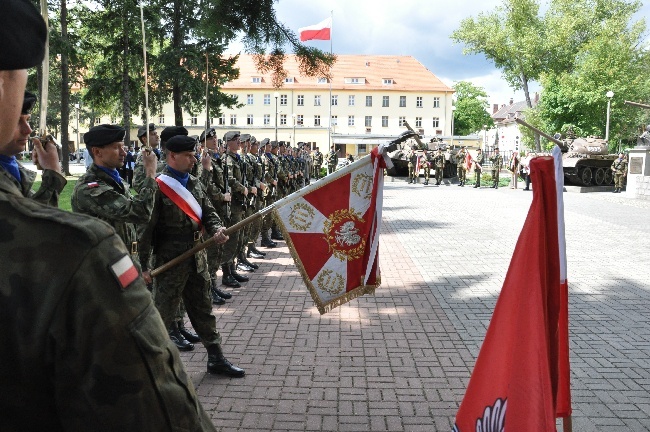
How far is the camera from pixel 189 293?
4980 millimetres

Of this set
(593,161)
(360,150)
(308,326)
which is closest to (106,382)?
(308,326)

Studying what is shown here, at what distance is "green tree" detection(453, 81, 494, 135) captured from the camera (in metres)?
94.6

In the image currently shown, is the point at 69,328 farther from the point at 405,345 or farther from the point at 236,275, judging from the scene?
the point at 236,275

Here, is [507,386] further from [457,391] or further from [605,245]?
[605,245]

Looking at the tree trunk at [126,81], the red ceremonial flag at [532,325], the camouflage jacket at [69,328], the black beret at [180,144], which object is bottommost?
the red ceremonial flag at [532,325]

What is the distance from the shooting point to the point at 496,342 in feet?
9.08

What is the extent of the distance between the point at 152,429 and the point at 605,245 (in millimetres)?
12571

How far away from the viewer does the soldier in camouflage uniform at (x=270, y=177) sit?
12078 millimetres

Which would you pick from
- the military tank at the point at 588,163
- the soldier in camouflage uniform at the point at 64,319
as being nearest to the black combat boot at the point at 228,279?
the soldier in camouflage uniform at the point at 64,319

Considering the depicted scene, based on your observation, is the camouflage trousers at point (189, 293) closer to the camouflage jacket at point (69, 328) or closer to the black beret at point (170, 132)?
the black beret at point (170, 132)

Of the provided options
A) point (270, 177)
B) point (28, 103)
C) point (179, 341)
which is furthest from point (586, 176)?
point (28, 103)

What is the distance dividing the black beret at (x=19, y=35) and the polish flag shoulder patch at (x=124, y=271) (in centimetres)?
37

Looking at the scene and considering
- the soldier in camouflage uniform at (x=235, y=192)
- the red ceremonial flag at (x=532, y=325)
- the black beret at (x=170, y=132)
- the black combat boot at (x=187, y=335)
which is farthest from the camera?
the soldier in camouflage uniform at (x=235, y=192)

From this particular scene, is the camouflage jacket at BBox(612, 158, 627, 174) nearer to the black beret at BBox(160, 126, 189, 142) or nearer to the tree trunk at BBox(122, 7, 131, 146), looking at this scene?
the tree trunk at BBox(122, 7, 131, 146)
